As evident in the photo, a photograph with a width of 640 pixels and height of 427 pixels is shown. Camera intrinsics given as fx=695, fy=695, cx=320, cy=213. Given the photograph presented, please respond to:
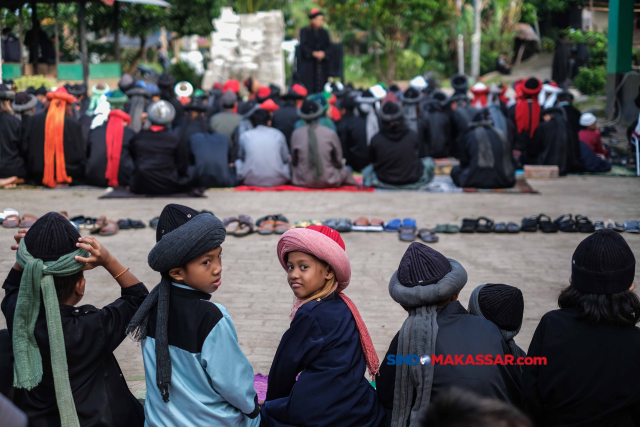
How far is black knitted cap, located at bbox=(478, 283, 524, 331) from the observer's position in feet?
9.55

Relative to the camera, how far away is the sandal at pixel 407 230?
6.91 meters

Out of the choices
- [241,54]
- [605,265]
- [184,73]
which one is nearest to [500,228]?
[605,265]

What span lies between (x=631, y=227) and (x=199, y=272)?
5.79 metres

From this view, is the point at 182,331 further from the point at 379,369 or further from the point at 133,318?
the point at 379,369

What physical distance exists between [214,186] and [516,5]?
21580 millimetres

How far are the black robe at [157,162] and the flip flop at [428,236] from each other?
11.7 ft

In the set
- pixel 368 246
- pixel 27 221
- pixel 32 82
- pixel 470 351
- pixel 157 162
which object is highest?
pixel 32 82

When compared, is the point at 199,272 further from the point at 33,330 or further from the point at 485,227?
the point at 485,227

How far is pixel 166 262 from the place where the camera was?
259cm

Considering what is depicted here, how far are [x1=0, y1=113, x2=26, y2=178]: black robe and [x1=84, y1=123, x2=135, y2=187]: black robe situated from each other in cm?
101

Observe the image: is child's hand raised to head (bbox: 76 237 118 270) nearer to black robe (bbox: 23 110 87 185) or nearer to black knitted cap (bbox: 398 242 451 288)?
black knitted cap (bbox: 398 242 451 288)

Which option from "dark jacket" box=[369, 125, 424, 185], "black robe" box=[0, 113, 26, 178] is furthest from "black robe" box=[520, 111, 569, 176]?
"black robe" box=[0, 113, 26, 178]

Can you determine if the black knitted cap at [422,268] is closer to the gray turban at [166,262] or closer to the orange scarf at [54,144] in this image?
the gray turban at [166,262]

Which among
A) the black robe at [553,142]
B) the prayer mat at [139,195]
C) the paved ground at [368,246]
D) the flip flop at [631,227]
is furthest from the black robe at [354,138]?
the flip flop at [631,227]
